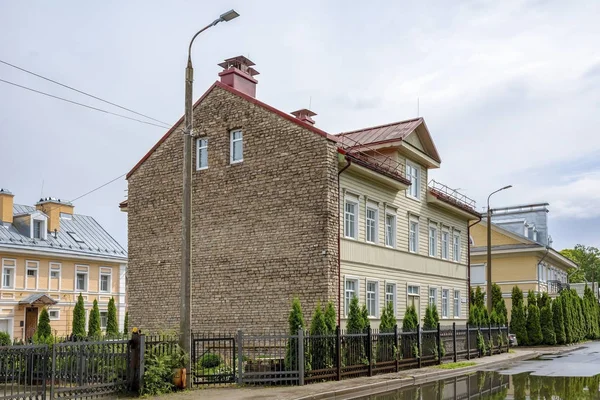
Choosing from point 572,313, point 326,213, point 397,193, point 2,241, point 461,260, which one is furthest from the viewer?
point 572,313

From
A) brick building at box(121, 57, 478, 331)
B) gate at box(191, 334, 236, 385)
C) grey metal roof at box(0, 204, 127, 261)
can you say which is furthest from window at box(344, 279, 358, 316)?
grey metal roof at box(0, 204, 127, 261)

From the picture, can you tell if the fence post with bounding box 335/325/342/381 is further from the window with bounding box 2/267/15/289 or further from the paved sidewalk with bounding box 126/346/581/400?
the window with bounding box 2/267/15/289

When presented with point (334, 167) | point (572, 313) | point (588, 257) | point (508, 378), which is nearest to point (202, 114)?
point (334, 167)

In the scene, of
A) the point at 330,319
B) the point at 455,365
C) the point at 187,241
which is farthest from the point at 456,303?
the point at 187,241

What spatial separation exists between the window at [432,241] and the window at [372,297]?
22.5ft

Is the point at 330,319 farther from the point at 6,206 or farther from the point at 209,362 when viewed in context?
the point at 6,206

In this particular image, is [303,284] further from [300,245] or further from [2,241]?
[2,241]

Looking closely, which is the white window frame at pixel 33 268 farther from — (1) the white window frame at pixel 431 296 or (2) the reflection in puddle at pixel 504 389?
(2) the reflection in puddle at pixel 504 389

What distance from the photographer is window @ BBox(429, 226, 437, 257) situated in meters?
33.8

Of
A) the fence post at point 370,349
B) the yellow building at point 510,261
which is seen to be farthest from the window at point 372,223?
the yellow building at point 510,261

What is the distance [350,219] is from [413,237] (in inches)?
264

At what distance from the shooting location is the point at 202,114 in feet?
91.1

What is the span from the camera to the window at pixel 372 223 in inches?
1084

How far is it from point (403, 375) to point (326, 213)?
5.99 meters
